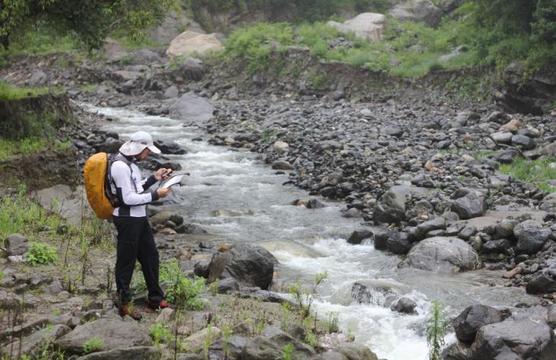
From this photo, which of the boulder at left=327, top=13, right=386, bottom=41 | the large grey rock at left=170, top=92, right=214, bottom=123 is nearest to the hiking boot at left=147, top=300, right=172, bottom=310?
the large grey rock at left=170, top=92, right=214, bottom=123

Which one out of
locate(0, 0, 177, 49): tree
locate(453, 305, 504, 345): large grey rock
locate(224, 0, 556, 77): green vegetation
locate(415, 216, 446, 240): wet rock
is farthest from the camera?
locate(224, 0, 556, 77): green vegetation

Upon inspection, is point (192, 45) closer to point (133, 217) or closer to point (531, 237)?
point (531, 237)

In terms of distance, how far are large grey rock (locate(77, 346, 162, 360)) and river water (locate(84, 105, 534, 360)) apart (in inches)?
124

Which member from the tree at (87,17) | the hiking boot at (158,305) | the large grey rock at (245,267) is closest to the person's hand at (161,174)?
the hiking boot at (158,305)

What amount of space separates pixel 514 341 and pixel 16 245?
6.63 metres

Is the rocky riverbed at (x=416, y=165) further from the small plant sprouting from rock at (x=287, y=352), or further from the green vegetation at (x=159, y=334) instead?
the green vegetation at (x=159, y=334)

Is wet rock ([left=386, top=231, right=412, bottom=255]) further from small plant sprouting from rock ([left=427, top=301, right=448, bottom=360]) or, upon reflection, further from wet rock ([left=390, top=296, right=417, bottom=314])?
small plant sprouting from rock ([left=427, top=301, right=448, bottom=360])

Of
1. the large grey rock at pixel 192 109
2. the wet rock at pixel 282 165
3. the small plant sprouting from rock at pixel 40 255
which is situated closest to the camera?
the small plant sprouting from rock at pixel 40 255

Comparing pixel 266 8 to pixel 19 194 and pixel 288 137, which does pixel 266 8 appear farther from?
pixel 19 194

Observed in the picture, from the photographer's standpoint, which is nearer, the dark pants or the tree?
the dark pants

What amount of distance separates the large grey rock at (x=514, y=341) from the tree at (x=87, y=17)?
12286 millimetres

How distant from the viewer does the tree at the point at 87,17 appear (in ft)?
51.7

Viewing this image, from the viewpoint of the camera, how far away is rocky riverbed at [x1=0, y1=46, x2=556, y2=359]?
10516 mm

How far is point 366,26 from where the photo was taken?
3884cm
